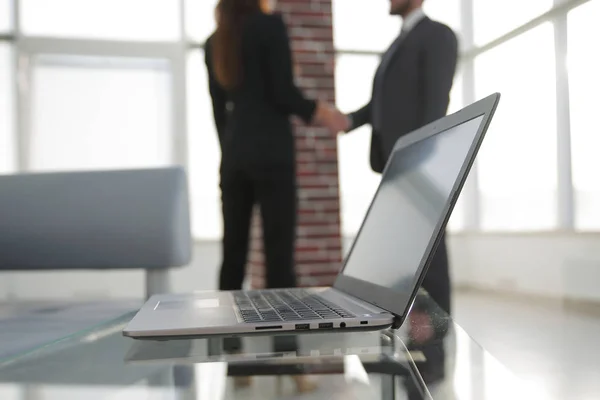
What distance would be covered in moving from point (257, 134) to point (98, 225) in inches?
24.0

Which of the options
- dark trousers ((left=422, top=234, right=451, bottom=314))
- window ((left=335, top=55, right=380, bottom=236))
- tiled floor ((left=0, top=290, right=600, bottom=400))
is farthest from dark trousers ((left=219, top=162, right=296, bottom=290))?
window ((left=335, top=55, right=380, bottom=236))

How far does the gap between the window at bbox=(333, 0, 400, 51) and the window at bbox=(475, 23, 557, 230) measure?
78 centimetres

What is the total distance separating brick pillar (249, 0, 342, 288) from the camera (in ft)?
9.53

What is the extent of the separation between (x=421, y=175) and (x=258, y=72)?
43.8 inches

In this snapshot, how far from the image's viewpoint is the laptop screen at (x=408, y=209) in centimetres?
73

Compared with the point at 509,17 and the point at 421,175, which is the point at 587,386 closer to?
the point at 421,175

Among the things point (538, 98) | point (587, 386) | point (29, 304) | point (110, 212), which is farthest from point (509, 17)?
point (29, 304)

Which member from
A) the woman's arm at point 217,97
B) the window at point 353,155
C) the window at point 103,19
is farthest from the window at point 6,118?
the woman's arm at point 217,97

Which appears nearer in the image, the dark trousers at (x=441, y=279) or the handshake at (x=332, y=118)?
the dark trousers at (x=441, y=279)

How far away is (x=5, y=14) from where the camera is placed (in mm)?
3857

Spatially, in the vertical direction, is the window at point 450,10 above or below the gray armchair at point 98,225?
above

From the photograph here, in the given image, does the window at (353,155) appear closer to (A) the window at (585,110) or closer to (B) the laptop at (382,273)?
(A) the window at (585,110)

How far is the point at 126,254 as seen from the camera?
1447 mm

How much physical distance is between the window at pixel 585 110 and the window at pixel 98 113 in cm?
270
